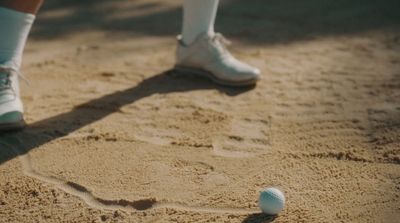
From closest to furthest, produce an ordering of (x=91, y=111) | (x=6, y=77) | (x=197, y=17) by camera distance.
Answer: (x=6, y=77) < (x=91, y=111) < (x=197, y=17)

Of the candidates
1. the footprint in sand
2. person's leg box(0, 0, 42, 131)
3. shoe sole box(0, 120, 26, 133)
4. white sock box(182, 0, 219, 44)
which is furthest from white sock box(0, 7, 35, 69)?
the footprint in sand

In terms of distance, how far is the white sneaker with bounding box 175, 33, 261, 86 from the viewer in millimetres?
2422

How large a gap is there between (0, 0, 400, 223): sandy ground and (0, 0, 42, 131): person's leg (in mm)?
76

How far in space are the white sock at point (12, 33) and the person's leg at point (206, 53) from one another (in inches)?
27.2

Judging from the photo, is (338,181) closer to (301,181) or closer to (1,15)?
(301,181)

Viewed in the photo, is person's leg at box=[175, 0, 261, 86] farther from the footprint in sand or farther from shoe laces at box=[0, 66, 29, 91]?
shoe laces at box=[0, 66, 29, 91]

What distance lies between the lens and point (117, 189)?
1.71 metres

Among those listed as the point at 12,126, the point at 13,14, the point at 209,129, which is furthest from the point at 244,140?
the point at 13,14

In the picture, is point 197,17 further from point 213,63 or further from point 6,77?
point 6,77

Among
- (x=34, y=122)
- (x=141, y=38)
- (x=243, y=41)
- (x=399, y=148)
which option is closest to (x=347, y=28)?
(x=243, y=41)

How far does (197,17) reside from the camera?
246 cm

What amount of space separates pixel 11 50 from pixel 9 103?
0.19 meters

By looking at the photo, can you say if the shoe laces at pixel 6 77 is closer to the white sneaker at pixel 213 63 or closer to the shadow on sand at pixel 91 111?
the shadow on sand at pixel 91 111

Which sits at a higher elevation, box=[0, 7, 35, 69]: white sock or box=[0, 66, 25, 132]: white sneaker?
box=[0, 7, 35, 69]: white sock
